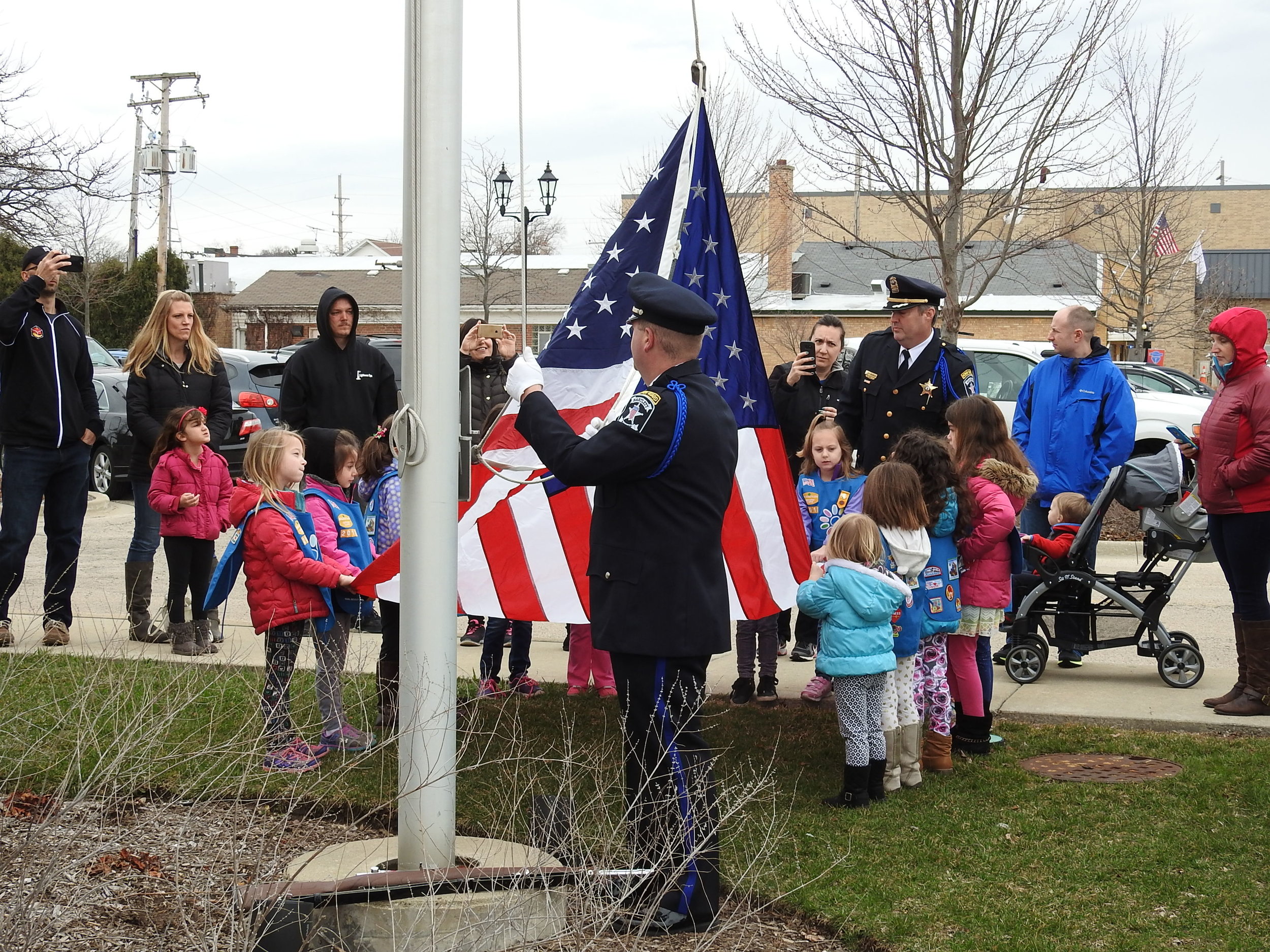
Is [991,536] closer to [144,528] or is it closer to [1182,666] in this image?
[1182,666]

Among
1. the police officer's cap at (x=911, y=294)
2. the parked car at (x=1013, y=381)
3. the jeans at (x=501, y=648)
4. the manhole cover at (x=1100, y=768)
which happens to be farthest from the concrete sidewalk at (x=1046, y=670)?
the parked car at (x=1013, y=381)

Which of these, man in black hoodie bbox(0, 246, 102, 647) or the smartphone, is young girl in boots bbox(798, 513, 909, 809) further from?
man in black hoodie bbox(0, 246, 102, 647)

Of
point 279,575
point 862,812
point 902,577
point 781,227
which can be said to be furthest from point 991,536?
point 781,227

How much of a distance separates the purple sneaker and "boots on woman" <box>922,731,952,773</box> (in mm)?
2396

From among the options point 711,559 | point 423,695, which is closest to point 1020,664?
point 711,559

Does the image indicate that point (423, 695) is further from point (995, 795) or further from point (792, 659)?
point (792, 659)

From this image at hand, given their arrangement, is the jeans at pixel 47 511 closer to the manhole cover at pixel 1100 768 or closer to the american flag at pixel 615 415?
the american flag at pixel 615 415

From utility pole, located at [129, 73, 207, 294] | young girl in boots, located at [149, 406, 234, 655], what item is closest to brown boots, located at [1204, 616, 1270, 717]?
young girl in boots, located at [149, 406, 234, 655]

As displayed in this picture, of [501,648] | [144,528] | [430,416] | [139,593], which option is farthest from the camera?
[144,528]

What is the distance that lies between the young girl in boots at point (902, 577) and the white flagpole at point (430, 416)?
2.22 metres

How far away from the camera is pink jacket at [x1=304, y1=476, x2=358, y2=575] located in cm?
585

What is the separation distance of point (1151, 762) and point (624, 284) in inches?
127

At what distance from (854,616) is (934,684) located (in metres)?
0.73

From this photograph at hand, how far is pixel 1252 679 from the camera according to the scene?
652cm
